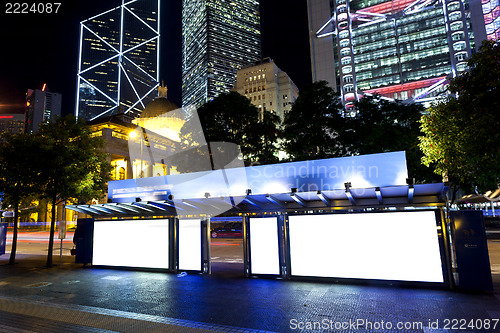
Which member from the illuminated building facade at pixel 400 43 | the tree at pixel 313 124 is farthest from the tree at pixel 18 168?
the illuminated building facade at pixel 400 43

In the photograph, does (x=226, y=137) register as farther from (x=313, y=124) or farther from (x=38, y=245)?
(x=38, y=245)

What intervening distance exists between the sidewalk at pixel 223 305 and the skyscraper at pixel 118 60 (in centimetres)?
15578

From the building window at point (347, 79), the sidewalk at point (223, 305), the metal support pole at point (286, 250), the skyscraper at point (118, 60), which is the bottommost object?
the sidewalk at point (223, 305)

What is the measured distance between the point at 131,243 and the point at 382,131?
77.2 feet

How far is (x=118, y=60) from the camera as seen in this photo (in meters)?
172

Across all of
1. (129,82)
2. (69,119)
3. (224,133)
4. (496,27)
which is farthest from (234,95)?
(129,82)

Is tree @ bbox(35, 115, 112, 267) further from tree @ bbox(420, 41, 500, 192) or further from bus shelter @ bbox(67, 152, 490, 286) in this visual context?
tree @ bbox(420, 41, 500, 192)

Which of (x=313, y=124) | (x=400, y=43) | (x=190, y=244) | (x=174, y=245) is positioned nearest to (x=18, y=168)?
(x=174, y=245)

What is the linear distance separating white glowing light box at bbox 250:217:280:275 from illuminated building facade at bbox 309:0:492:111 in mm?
82300

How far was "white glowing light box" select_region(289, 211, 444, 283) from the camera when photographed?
30.1 ft

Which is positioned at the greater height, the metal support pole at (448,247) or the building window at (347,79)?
the building window at (347,79)

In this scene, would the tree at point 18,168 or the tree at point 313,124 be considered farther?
the tree at point 313,124

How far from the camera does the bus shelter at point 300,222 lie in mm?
9305

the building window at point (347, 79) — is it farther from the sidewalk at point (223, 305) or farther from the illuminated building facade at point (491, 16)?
the sidewalk at point (223, 305)
